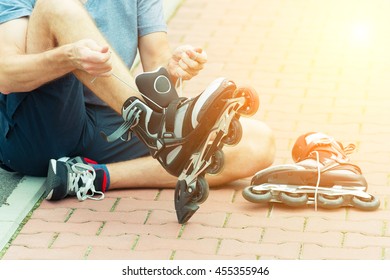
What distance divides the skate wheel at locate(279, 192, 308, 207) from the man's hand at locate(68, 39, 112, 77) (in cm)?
102

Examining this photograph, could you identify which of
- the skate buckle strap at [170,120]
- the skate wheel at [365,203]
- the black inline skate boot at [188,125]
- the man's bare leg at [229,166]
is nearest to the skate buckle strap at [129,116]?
the black inline skate boot at [188,125]

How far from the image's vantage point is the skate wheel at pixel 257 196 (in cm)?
460

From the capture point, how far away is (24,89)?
14.7 feet

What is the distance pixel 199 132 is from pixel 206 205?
0.59m

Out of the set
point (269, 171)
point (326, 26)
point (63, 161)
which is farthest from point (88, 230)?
point (326, 26)

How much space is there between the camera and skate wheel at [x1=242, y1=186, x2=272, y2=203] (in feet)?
15.1

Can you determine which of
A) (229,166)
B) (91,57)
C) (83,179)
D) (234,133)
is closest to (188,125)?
(234,133)

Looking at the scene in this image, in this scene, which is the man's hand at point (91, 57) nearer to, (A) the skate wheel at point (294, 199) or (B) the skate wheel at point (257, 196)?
(B) the skate wheel at point (257, 196)

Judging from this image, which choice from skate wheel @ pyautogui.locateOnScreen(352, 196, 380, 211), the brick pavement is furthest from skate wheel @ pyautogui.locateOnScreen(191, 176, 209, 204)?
skate wheel @ pyautogui.locateOnScreen(352, 196, 380, 211)

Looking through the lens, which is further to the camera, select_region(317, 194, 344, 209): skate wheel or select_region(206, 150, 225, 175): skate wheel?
select_region(317, 194, 344, 209): skate wheel

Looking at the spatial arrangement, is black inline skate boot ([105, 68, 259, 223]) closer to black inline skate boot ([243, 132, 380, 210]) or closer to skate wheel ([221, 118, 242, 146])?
skate wheel ([221, 118, 242, 146])

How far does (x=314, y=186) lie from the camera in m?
4.61

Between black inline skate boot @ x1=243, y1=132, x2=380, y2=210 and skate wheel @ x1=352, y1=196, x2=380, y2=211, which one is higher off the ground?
black inline skate boot @ x1=243, y1=132, x2=380, y2=210

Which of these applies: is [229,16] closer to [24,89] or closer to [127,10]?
[127,10]
